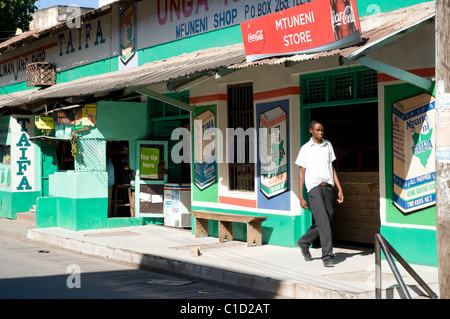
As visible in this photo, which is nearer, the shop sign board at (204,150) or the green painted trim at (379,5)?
the green painted trim at (379,5)

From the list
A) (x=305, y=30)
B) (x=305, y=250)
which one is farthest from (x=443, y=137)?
(x=305, y=250)

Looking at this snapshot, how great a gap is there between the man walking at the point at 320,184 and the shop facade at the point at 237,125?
0.85 m

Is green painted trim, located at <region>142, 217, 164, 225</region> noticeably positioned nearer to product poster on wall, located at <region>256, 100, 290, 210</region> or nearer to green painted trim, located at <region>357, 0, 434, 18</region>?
product poster on wall, located at <region>256, 100, 290, 210</region>

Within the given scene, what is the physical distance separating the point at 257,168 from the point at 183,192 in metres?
3.04

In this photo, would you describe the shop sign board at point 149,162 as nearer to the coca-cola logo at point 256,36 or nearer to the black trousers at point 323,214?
the coca-cola logo at point 256,36

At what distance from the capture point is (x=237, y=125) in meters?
12.7

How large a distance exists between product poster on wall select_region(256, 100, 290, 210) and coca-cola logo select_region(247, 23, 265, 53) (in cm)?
165

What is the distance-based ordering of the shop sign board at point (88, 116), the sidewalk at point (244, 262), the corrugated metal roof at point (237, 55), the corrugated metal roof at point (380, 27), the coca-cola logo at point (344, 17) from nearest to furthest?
the sidewalk at point (244, 262), the corrugated metal roof at point (380, 27), the corrugated metal roof at point (237, 55), the coca-cola logo at point (344, 17), the shop sign board at point (88, 116)

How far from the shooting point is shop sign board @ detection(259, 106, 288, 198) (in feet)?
37.9

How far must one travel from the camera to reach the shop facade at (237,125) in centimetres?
962

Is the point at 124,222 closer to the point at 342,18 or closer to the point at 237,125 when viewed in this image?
the point at 237,125

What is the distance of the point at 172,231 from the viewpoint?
14383 mm

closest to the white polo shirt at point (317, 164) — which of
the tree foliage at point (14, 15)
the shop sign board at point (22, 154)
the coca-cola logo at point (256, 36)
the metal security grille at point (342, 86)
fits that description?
the metal security grille at point (342, 86)

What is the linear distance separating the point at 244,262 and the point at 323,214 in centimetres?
145
